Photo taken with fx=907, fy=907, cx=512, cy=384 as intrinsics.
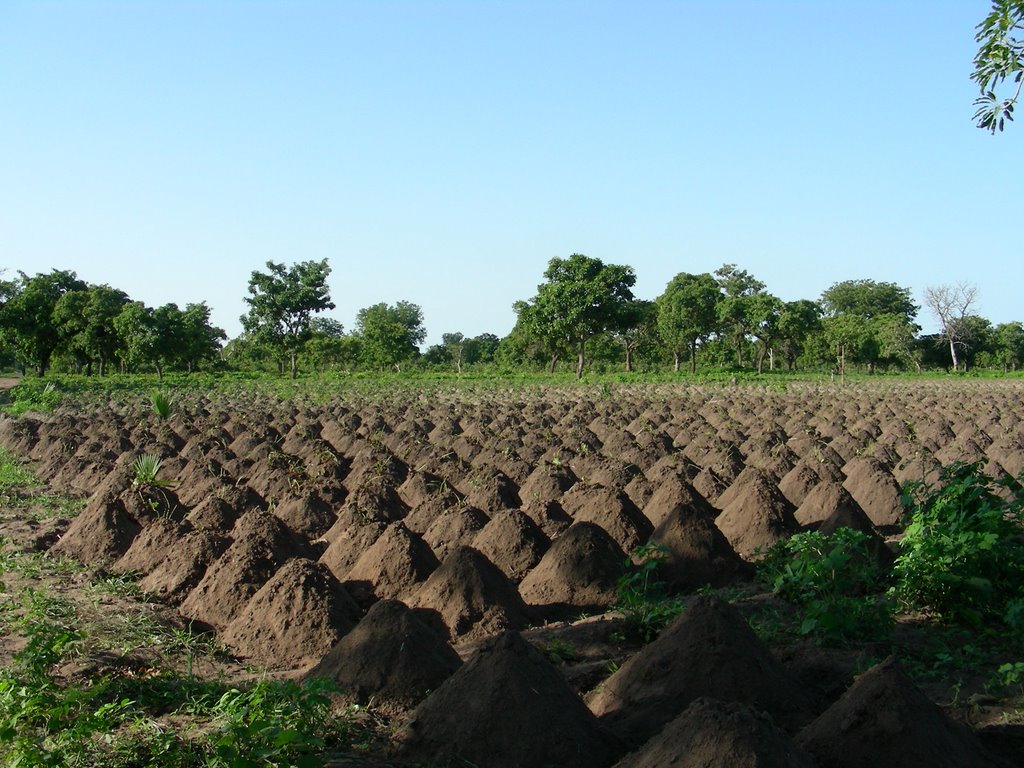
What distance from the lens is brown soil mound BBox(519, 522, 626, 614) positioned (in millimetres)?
8148

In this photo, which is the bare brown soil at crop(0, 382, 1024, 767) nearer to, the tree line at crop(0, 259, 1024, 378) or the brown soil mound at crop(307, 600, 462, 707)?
the brown soil mound at crop(307, 600, 462, 707)

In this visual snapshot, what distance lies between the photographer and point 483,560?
7.73m

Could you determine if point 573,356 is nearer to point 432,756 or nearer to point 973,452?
point 973,452

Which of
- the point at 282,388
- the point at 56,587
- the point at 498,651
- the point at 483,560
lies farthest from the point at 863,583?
the point at 282,388

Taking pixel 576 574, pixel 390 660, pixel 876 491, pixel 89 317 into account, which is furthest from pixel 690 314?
pixel 390 660

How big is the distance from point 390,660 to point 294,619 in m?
1.60

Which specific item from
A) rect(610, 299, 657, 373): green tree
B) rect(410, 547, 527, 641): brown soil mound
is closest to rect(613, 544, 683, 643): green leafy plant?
rect(410, 547, 527, 641): brown soil mound

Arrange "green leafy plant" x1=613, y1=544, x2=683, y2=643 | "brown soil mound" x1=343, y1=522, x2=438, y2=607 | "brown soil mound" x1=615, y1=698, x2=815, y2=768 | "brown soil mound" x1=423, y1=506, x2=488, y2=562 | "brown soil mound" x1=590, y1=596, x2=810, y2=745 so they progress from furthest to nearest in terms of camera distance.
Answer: "brown soil mound" x1=423, y1=506, x2=488, y2=562
"brown soil mound" x1=343, y1=522, x2=438, y2=607
"green leafy plant" x1=613, y1=544, x2=683, y2=643
"brown soil mound" x1=590, y1=596, x2=810, y2=745
"brown soil mound" x1=615, y1=698, x2=815, y2=768

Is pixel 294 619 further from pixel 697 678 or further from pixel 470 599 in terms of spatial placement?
pixel 697 678

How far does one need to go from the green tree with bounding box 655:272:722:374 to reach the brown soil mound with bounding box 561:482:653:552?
44366mm

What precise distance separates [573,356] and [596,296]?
51.5ft

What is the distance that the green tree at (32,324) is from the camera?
1897 inches

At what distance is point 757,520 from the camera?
9945 millimetres

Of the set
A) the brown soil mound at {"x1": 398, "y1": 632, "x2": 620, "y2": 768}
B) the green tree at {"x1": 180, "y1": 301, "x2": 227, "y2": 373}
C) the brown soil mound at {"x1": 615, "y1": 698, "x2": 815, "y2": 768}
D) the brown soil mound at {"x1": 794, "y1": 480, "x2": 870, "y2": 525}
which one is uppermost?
the green tree at {"x1": 180, "y1": 301, "x2": 227, "y2": 373}
